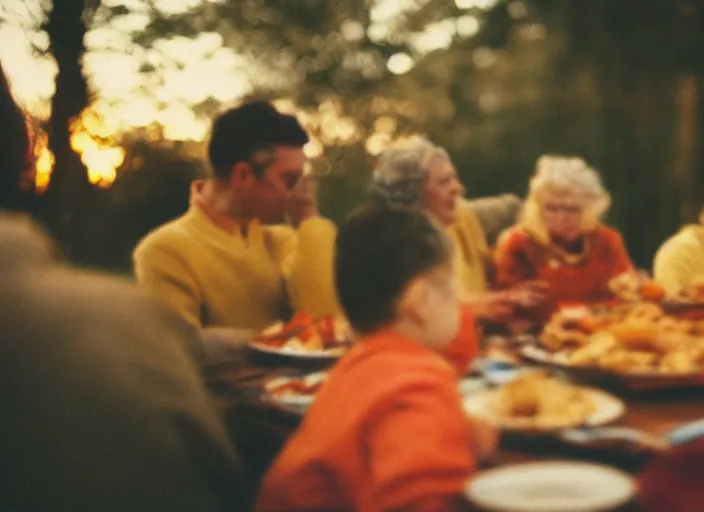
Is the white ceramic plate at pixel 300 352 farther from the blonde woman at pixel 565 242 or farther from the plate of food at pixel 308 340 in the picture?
the blonde woman at pixel 565 242

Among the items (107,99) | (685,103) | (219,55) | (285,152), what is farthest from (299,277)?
(685,103)

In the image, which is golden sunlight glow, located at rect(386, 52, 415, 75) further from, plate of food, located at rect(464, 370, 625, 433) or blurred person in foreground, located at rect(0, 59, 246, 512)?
blurred person in foreground, located at rect(0, 59, 246, 512)

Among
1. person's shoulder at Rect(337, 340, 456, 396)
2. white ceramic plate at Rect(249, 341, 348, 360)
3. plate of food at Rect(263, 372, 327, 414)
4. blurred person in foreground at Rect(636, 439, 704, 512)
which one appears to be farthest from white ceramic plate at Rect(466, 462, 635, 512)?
white ceramic plate at Rect(249, 341, 348, 360)

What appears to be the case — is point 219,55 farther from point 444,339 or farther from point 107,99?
point 444,339

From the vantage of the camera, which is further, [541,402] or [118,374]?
[541,402]

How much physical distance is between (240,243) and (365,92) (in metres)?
6.47

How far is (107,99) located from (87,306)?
529 cm

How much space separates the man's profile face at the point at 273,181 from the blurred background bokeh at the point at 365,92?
1.24 metres

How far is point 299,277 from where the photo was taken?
118 inches

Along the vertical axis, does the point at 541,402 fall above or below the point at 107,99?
below

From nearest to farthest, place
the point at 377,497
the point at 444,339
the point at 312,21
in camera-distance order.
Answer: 1. the point at 377,497
2. the point at 444,339
3. the point at 312,21

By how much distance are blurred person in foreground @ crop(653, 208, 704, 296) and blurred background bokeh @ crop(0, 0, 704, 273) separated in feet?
7.26

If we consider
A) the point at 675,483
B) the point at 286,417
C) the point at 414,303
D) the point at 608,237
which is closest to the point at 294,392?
the point at 286,417

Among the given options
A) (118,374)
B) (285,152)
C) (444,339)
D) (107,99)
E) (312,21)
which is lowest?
(444,339)
